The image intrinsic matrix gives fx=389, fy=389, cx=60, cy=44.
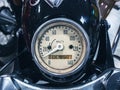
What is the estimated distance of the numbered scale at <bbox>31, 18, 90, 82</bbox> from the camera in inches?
36.8

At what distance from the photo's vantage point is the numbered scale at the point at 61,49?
3.06 ft

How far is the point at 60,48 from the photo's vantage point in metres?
0.94

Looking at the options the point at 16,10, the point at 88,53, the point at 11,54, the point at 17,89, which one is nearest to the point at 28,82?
the point at 17,89

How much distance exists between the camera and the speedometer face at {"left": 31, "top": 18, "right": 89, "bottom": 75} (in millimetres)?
935

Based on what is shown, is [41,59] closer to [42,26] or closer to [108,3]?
[42,26]

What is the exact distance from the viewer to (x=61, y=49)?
94 centimetres

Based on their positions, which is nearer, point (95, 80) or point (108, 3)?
point (95, 80)

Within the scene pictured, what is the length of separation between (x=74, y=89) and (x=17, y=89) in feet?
0.44

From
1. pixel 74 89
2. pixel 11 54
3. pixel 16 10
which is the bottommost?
pixel 74 89

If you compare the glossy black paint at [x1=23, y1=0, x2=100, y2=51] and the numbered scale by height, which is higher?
the glossy black paint at [x1=23, y1=0, x2=100, y2=51]

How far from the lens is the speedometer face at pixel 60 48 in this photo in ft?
3.07

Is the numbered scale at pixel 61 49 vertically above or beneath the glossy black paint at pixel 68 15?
beneath

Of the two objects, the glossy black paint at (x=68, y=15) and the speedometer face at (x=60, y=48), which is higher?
the glossy black paint at (x=68, y=15)

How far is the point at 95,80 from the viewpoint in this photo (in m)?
0.94
